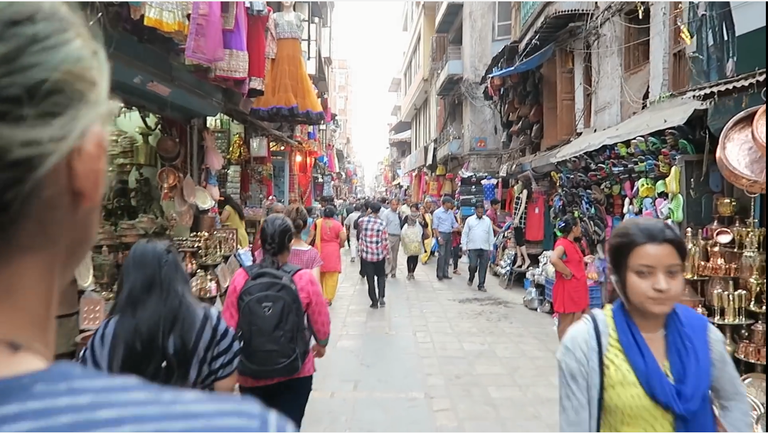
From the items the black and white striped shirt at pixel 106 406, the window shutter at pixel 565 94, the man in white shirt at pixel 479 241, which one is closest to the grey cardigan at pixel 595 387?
the black and white striped shirt at pixel 106 406

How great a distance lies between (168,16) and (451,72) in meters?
19.4

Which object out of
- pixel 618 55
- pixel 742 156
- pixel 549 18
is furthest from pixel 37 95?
pixel 549 18

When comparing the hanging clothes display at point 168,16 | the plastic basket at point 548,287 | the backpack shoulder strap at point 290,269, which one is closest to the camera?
the backpack shoulder strap at point 290,269

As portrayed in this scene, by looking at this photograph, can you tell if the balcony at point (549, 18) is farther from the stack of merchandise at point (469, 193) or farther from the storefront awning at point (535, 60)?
the stack of merchandise at point (469, 193)

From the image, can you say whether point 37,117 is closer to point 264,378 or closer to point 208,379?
point 208,379

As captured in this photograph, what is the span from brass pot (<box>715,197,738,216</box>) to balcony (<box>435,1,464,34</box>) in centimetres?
1956

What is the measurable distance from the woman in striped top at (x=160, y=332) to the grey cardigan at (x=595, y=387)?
1590mm

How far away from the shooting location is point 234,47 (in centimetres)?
621

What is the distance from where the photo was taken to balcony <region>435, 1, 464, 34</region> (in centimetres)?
2425

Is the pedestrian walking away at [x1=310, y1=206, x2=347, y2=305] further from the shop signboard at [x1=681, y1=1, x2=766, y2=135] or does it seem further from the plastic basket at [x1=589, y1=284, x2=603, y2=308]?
the shop signboard at [x1=681, y1=1, x2=766, y2=135]

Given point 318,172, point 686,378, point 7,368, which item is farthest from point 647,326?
A: point 318,172

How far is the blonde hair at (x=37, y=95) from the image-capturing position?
0.71 m

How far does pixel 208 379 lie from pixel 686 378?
2.03 m

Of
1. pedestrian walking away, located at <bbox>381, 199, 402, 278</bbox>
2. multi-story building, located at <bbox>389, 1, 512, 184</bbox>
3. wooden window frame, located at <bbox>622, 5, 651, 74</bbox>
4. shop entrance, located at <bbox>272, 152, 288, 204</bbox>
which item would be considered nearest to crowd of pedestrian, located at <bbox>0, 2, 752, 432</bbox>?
wooden window frame, located at <bbox>622, 5, 651, 74</bbox>
